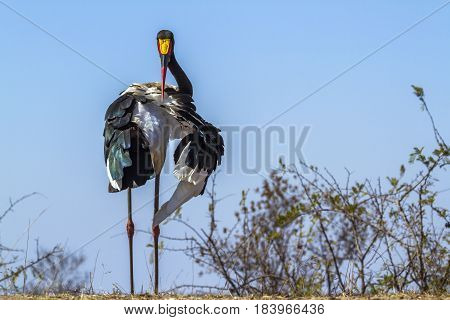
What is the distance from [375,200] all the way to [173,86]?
85.2 inches

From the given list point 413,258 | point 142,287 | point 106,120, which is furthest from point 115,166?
point 413,258

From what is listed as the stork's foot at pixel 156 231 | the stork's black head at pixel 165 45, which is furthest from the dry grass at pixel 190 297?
the stork's black head at pixel 165 45

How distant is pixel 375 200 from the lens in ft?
27.8

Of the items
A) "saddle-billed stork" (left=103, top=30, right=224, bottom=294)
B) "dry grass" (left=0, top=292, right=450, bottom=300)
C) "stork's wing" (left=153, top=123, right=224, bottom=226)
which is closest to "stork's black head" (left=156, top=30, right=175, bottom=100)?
"saddle-billed stork" (left=103, top=30, right=224, bottom=294)

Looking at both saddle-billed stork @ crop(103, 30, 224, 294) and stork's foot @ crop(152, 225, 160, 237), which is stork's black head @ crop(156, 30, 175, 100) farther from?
stork's foot @ crop(152, 225, 160, 237)

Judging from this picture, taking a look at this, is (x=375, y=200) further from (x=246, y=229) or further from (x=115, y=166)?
(x=115, y=166)

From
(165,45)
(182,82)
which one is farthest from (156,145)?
(165,45)

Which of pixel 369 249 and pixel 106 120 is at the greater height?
pixel 106 120

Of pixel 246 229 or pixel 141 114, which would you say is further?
pixel 246 229

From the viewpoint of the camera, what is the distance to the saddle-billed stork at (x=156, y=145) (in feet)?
26.3

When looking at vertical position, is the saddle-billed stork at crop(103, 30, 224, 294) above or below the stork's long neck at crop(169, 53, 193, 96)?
below

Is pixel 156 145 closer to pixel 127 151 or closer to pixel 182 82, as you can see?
pixel 127 151

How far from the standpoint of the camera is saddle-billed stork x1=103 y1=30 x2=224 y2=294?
8.01 metres
